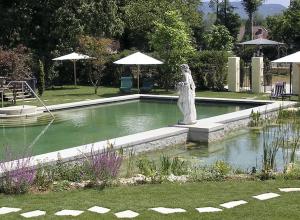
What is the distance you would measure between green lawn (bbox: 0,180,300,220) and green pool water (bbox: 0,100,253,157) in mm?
5014

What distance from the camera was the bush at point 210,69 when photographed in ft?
89.4

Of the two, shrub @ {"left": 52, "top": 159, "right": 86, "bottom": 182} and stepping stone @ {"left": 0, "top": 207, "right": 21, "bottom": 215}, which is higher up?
shrub @ {"left": 52, "top": 159, "right": 86, "bottom": 182}

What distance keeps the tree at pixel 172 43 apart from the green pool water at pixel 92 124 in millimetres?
3314

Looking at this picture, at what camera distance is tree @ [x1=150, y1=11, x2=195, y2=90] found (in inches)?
1017

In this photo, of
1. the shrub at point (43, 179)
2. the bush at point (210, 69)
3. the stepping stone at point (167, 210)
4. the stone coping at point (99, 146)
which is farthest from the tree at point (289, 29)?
the stepping stone at point (167, 210)

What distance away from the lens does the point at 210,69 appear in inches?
1074

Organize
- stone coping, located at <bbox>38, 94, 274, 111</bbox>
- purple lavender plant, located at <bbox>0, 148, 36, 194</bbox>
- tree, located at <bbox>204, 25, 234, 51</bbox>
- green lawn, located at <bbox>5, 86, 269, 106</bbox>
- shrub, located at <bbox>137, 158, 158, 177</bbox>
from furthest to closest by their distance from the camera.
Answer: tree, located at <bbox>204, 25, 234, 51</bbox>, green lawn, located at <bbox>5, 86, 269, 106</bbox>, stone coping, located at <bbox>38, 94, 274, 111</bbox>, shrub, located at <bbox>137, 158, 158, 177</bbox>, purple lavender plant, located at <bbox>0, 148, 36, 194</bbox>

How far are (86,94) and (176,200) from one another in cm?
1931

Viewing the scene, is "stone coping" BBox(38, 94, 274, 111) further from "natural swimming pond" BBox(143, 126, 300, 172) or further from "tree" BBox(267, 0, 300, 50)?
"tree" BBox(267, 0, 300, 50)

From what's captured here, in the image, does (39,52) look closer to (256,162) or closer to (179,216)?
(256,162)

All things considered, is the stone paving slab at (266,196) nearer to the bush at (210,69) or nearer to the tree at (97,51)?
the tree at (97,51)

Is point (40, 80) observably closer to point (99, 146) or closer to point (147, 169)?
point (99, 146)

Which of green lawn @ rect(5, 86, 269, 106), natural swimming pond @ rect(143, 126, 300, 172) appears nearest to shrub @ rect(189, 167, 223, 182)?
natural swimming pond @ rect(143, 126, 300, 172)

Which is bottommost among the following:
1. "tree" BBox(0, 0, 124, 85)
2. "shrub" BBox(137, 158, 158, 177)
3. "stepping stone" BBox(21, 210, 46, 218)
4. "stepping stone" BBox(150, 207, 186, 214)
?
"stepping stone" BBox(150, 207, 186, 214)
